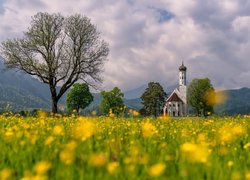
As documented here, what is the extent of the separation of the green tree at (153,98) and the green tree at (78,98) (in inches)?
964

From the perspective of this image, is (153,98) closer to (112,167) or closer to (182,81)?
(182,81)

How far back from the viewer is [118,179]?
3562 mm

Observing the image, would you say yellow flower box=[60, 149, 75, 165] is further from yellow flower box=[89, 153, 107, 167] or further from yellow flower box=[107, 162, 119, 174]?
yellow flower box=[107, 162, 119, 174]

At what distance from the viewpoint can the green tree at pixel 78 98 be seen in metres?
101

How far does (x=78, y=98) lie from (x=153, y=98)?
29.3 meters

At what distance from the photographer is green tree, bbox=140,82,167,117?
395ft

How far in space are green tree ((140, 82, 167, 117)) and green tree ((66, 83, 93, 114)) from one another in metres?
24.5

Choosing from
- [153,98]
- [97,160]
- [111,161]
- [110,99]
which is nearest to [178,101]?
[153,98]

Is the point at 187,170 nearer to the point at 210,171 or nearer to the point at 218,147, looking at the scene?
the point at 210,171

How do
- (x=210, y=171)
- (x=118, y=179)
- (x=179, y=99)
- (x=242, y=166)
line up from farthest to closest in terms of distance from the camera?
(x=179, y=99), (x=242, y=166), (x=210, y=171), (x=118, y=179)

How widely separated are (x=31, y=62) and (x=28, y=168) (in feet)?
151

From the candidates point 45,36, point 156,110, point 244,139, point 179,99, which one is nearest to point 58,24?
point 45,36

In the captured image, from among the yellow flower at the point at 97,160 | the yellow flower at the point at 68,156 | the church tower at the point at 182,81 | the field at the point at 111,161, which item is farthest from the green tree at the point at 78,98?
the yellow flower at the point at 97,160

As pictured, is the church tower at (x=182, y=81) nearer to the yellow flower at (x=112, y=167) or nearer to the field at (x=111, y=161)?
the field at (x=111, y=161)
